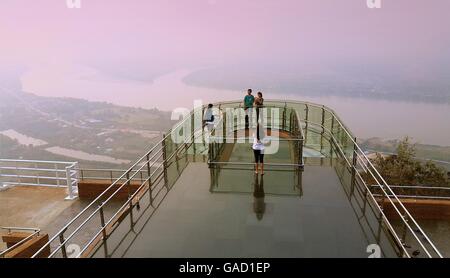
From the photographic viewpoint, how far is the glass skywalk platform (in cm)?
427

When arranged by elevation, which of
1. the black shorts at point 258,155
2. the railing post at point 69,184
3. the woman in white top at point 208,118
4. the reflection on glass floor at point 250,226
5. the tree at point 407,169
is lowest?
the tree at point 407,169

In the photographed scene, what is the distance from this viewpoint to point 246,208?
5.38 metres

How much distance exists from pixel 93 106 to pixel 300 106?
73.4 metres

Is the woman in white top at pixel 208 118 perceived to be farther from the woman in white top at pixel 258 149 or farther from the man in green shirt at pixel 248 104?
the woman in white top at pixel 258 149

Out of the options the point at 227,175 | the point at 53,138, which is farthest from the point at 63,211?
the point at 53,138

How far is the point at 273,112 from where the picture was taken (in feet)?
34.4

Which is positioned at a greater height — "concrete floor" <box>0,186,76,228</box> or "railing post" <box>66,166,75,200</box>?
"railing post" <box>66,166,75,200</box>

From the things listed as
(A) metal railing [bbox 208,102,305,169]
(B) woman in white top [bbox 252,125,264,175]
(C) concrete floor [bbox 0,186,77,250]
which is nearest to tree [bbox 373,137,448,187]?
(A) metal railing [bbox 208,102,305,169]

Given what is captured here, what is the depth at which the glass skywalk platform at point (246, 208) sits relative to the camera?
4273 millimetres

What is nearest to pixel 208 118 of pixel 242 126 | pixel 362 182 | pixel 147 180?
pixel 242 126

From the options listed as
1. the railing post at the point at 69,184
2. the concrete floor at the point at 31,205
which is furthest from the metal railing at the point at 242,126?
the concrete floor at the point at 31,205

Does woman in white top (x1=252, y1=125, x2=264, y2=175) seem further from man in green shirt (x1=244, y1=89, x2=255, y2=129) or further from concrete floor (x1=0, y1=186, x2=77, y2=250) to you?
concrete floor (x1=0, y1=186, x2=77, y2=250)
